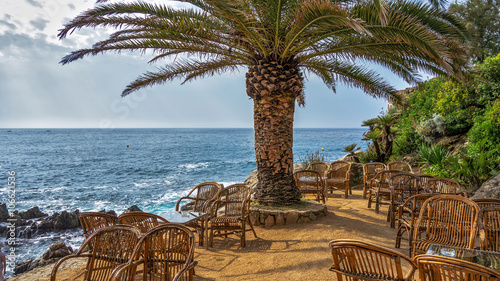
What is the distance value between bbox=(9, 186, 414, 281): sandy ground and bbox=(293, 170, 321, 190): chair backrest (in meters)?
1.15

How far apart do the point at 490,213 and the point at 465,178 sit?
435 cm

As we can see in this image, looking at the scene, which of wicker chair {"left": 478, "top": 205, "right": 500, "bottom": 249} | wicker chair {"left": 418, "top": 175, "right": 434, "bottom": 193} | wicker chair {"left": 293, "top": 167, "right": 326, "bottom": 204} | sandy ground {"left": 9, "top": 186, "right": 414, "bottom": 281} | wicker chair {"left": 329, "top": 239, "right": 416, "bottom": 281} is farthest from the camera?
wicker chair {"left": 293, "top": 167, "right": 326, "bottom": 204}

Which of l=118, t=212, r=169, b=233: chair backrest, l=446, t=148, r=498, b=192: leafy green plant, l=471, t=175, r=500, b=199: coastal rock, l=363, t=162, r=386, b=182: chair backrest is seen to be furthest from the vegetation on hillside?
l=118, t=212, r=169, b=233: chair backrest

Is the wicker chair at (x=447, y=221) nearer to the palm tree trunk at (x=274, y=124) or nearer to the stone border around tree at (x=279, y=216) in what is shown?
the stone border around tree at (x=279, y=216)

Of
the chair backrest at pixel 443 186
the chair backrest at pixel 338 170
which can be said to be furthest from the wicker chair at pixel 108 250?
the chair backrest at pixel 338 170

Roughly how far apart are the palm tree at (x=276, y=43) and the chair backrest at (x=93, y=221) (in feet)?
10.7

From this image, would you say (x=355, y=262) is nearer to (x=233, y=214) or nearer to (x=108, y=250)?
(x=108, y=250)

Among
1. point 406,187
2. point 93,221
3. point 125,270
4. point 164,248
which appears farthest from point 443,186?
point 93,221

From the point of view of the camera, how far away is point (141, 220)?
3.91 metres

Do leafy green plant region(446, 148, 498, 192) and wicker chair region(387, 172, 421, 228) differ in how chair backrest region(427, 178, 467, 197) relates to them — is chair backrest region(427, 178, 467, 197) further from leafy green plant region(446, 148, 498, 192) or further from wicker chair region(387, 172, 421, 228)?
leafy green plant region(446, 148, 498, 192)

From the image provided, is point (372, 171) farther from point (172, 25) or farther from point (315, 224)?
point (172, 25)

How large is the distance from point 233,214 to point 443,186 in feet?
13.7

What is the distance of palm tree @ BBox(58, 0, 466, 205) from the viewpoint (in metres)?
4.75

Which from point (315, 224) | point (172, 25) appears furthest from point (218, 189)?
point (172, 25)
